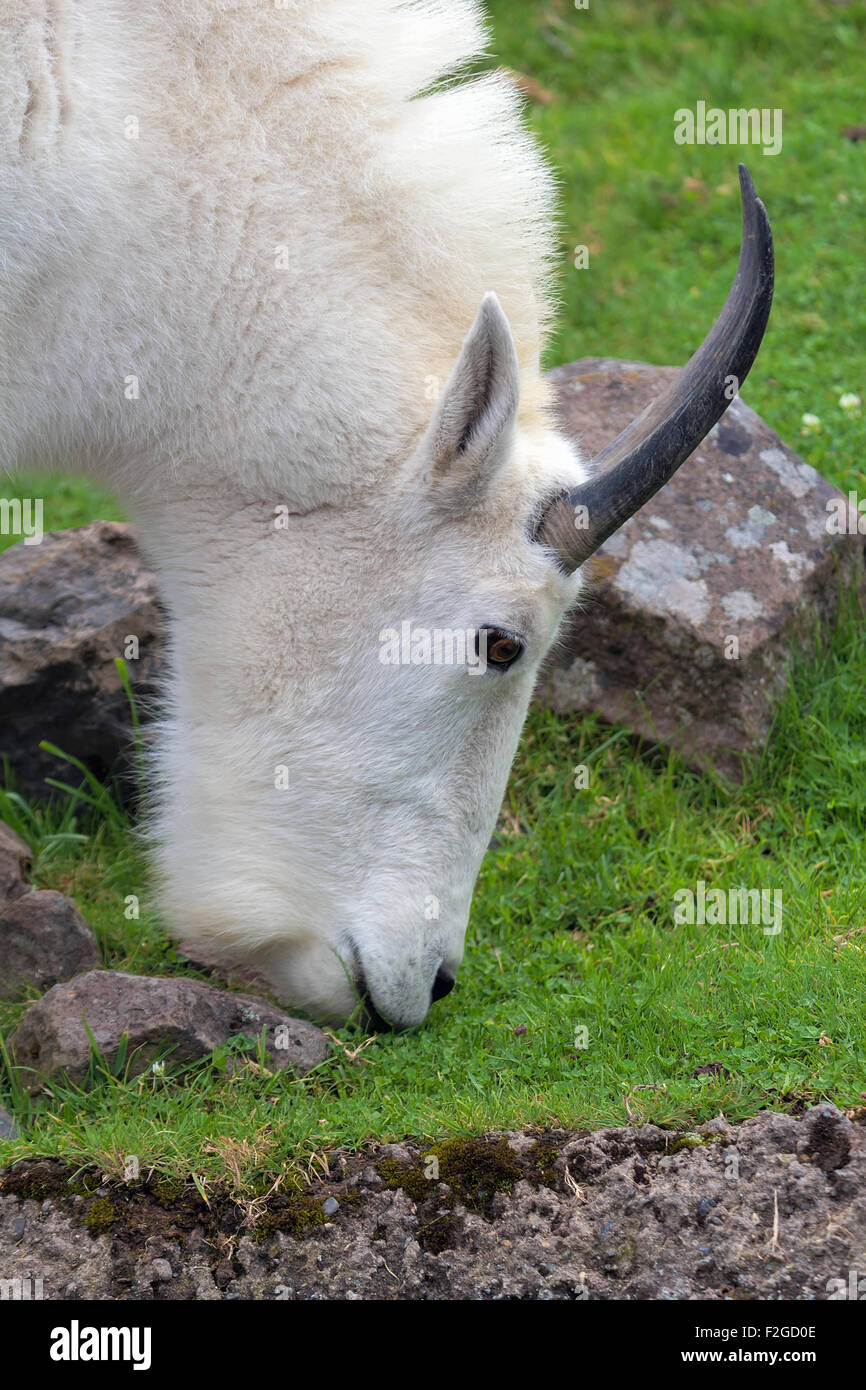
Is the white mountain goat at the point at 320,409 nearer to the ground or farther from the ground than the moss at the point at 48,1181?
farther from the ground

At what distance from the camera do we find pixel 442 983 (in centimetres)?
432

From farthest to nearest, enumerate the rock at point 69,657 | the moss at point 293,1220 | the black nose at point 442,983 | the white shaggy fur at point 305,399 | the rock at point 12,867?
the rock at point 69,657 → the rock at point 12,867 → the black nose at point 442,983 → the white shaggy fur at point 305,399 → the moss at point 293,1220

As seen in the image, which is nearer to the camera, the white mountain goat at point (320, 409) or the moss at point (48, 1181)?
the moss at point (48, 1181)

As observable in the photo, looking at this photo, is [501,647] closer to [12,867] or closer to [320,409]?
[320,409]

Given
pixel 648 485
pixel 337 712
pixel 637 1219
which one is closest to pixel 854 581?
pixel 648 485

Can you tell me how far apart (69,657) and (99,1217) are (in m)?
2.65

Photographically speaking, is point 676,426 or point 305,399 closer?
point 305,399

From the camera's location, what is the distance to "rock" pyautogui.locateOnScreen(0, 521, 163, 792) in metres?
5.75

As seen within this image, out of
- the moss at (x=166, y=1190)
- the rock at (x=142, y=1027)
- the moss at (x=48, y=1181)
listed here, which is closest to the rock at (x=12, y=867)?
the rock at (x=142, y=1027)

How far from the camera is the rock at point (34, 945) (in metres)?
4.65

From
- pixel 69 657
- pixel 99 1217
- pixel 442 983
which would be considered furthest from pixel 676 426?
pixel 69 657

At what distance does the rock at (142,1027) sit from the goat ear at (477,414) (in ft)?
5.14

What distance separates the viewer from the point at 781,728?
5.86 m

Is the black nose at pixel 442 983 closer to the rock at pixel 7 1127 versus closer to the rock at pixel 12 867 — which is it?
the rock at pixel 7 1127
